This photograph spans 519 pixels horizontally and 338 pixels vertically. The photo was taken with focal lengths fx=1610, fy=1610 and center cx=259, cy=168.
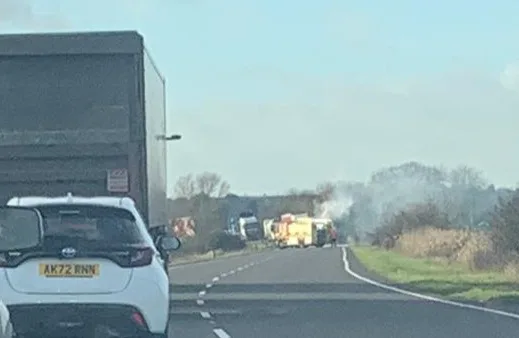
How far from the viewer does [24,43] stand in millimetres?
22688

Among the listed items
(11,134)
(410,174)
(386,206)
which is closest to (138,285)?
(11,134)

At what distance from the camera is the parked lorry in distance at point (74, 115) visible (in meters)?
22.3

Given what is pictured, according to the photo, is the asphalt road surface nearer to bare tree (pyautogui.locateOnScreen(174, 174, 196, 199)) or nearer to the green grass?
the green grass

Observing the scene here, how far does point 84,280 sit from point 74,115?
787 cm

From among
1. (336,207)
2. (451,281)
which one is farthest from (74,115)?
(336,207)

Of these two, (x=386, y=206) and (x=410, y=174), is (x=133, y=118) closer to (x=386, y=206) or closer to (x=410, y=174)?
(x=386, y=206)

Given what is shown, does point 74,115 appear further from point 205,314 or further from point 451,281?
point 451,281

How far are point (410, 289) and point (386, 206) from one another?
79.5m

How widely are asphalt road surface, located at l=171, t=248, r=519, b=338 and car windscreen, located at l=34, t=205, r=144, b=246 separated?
5263mm

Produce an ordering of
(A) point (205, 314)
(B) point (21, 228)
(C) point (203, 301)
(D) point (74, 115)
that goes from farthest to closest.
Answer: (C) point (203, 301)
(A) point (205, 314)
(D) point (74, 115)
(B) point (21, 228)

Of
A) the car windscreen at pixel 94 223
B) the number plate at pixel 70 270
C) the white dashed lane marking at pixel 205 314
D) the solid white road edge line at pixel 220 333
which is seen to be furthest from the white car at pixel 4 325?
the white dashed lane marking at pixel 205 314

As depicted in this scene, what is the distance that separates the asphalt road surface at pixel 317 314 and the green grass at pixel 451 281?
1.27 metres

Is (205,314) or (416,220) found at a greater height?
(416,220)

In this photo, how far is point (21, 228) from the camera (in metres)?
9.84
